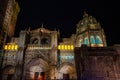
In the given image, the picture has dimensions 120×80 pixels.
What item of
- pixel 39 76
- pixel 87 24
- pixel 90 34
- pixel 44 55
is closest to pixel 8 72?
pixel 39 76

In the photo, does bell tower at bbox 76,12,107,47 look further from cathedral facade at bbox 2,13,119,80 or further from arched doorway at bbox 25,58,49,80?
arched doorway at bbox 25,58,49,80

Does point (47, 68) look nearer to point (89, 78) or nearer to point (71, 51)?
point (71, 51)

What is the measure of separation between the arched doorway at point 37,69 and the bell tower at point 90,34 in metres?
10.2

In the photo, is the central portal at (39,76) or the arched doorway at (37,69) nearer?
the arched doorway at (37,69)

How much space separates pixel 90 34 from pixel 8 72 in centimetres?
2273

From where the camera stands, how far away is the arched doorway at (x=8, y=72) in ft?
107

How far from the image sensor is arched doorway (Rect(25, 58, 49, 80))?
3266cm

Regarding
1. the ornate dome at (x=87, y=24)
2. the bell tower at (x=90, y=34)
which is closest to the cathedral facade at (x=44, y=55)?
the bell tower at (x=90, y=34)

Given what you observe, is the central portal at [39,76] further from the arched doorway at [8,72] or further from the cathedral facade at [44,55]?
the arched doorway at [8,72]

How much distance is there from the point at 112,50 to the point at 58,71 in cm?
1494

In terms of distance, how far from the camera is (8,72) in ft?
109

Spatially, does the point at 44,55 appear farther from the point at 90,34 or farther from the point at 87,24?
the point at 87,24

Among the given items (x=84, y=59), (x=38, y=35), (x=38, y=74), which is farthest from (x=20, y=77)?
(x=84, y=59)

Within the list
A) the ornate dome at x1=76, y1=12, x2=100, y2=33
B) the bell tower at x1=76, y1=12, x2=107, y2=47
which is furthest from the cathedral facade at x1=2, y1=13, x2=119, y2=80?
the ornate dome at x1=76, y1=12, x2=100, y2=33
